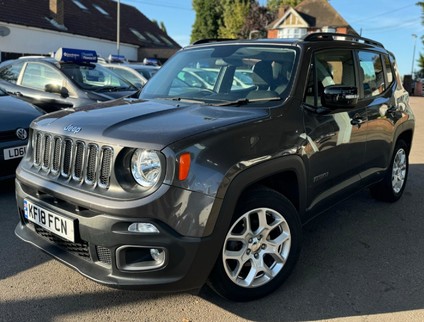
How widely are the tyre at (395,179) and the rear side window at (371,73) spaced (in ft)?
2.86

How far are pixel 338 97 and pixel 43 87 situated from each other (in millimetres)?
5840

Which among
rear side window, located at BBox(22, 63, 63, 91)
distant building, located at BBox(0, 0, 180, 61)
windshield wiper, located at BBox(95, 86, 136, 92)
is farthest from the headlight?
distant building, located at BBox(0, 0, 180, 61)

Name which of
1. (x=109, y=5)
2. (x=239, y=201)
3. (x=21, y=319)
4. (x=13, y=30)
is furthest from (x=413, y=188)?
(x=109, y=5)

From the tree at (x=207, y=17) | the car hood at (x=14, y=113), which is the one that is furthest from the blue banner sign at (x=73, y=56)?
the tree at (x=207, y=17)

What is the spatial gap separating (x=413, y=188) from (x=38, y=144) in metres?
4.94

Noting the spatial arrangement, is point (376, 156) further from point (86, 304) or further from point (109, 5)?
point (109, 5)

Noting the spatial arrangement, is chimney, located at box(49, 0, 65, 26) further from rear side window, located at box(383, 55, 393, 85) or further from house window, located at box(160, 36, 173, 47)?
rear side window, located at box(383, 55, 393, 85)

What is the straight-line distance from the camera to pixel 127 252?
247 centimetres

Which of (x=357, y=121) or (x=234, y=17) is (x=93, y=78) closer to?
(x=357, y=121)

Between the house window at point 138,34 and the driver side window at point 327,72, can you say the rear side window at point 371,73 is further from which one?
the house window at point 138,34

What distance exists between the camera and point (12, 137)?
15.8 ft

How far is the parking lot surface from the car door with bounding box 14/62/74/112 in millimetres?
3545

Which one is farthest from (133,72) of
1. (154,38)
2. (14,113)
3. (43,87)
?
(154,38)

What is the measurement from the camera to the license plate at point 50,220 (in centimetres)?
259
